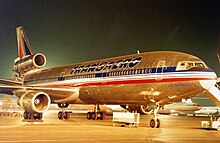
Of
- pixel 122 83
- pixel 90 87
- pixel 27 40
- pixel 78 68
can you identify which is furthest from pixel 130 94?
pixel 27 40

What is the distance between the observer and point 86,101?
23328 mm

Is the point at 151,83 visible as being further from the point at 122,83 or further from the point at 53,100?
the point at 53,100

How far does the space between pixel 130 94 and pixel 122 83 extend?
2.62 ft

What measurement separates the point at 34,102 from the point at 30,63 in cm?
993

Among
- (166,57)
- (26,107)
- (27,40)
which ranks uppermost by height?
(27,40)

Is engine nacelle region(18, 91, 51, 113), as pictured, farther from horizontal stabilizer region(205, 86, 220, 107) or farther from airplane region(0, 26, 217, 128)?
horizontal stabilizer region(205, 86, 220, 107)

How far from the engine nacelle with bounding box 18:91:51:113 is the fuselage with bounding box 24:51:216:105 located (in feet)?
7.87

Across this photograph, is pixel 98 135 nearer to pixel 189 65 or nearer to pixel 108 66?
pixel 189 65

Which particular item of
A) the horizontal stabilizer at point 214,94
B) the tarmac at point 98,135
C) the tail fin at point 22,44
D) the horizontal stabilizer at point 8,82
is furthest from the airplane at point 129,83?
the tail fin at point 22,44

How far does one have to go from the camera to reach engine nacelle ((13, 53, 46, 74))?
28.9 metres

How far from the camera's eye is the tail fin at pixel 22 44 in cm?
3347

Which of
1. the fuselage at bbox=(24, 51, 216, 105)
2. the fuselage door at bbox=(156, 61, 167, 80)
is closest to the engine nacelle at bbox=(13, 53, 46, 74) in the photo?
the fuselage at bbox=(24, 51, 216, 105)

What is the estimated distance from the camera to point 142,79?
1817 centimetres

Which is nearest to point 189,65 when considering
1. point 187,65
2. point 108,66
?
point 187,65
